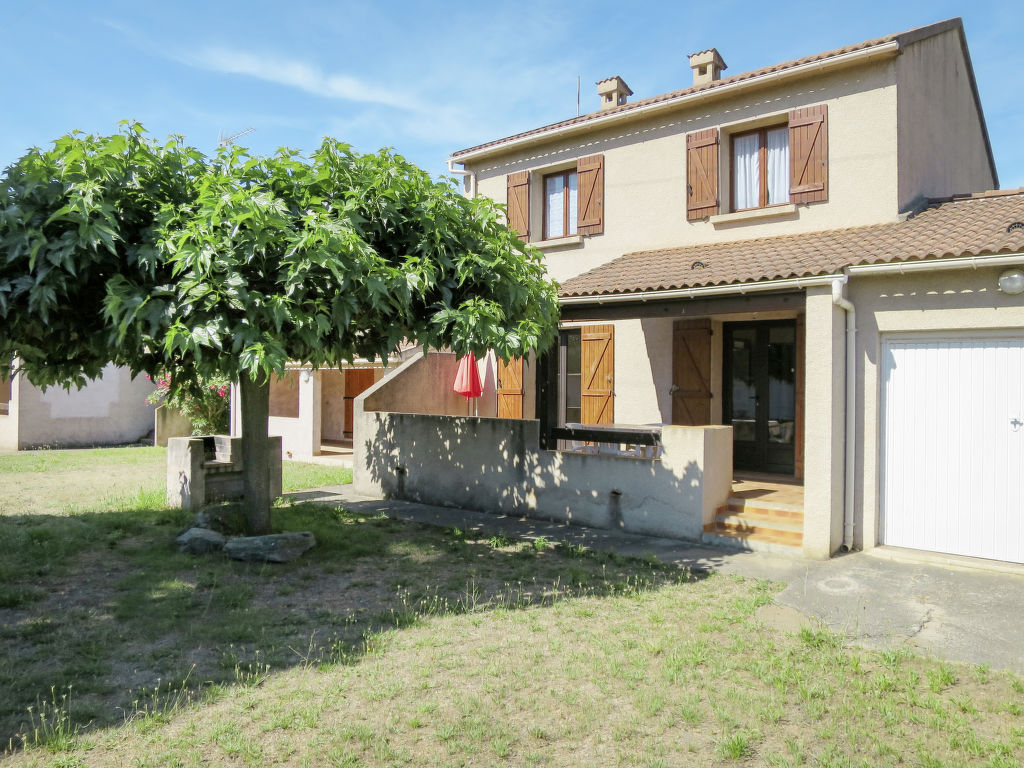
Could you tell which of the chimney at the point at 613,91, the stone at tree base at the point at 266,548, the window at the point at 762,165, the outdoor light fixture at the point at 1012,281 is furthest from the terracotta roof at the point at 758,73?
the stone at tree base at the point at 266,548

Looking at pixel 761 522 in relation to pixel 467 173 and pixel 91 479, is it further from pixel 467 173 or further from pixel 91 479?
pixel 91 479

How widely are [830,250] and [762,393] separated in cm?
296

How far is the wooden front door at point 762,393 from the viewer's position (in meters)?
10.4

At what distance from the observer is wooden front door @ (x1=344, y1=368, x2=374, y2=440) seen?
1914 cm

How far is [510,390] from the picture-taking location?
13188 millimetres

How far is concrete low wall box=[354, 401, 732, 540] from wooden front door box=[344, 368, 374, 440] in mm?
7511

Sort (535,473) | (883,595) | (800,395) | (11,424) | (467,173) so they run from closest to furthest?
(883,595), (535,473), (800,395), (467,173), (11,424)

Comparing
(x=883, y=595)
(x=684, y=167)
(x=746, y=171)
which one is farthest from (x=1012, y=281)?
(x=684, y=167)

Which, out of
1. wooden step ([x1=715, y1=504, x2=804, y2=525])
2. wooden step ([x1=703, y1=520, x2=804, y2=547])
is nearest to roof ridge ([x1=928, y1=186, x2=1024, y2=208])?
wooden step ([x1=715, y1=504, x2=804, y2=525])

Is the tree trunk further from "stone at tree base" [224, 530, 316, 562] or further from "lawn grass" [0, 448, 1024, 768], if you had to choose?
"lawn grass" [0, 448, 1024, 768]

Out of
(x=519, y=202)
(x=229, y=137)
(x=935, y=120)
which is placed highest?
(x=229, y=137)

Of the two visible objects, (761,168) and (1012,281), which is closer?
(1012,281)

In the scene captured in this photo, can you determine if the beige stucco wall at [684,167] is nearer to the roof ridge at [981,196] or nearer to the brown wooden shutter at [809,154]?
the brown wooden shutter at [809,154]

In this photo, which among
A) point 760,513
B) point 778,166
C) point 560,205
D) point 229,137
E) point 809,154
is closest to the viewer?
point 760,513
